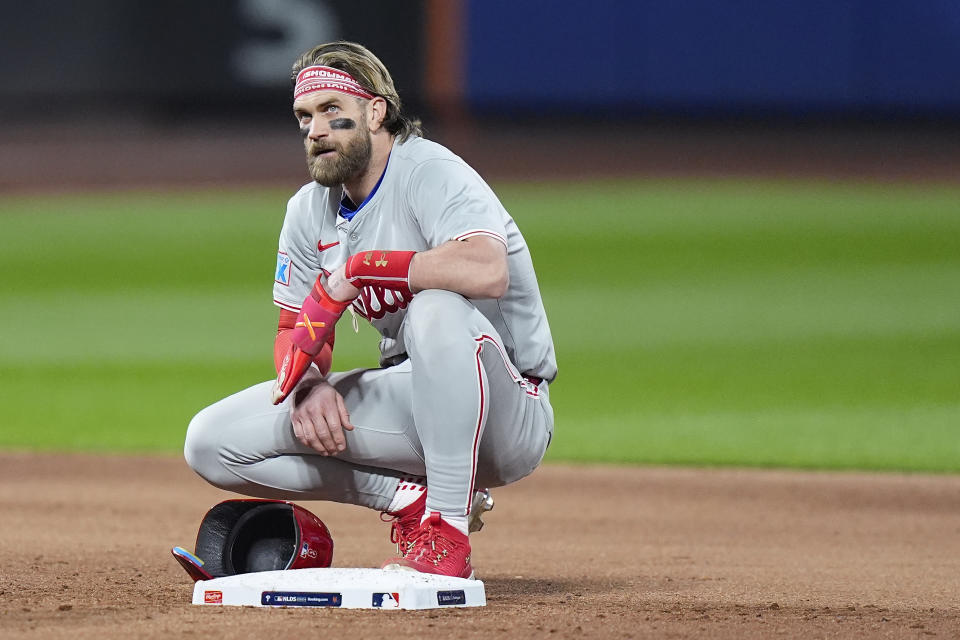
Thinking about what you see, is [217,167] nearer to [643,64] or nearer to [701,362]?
[643,64]

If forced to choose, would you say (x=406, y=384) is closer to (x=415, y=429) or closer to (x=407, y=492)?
(x=415, y=429)

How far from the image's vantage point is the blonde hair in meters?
3.63

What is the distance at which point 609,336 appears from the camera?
10523 mm

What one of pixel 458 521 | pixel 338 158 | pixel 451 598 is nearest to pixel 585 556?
pixel 458 521

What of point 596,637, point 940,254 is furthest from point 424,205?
point 940,254

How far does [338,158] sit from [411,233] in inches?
10.2

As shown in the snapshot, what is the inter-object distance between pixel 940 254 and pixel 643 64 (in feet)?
13.8

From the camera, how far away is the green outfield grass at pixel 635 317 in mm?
7672

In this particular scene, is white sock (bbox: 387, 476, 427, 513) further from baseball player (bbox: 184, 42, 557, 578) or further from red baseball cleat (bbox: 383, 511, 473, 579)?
red baseball cleat (bbox: 383, 511, 473, 579)

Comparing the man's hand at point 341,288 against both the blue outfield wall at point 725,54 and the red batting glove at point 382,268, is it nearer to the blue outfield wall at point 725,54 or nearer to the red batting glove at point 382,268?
the red batting glove at point 382,268

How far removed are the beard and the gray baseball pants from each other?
16.8 inches

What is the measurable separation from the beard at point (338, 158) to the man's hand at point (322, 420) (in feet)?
1.73

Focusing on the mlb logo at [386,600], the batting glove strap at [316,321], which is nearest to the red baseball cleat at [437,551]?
the mlb logo at [386,600]

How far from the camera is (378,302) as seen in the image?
3.69 m
